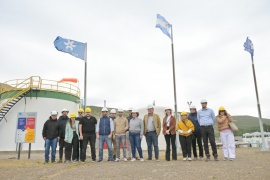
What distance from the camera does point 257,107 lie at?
1386cm

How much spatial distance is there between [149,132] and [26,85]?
13.4 metres

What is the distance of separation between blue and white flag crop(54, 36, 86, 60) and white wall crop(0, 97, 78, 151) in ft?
22.3

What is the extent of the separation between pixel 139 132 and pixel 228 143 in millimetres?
2850

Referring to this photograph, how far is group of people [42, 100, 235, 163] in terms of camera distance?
8.12m

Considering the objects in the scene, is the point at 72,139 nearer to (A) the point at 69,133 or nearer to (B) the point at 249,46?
(A) the point at 69,133

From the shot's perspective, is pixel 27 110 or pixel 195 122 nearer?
pixel 195 122

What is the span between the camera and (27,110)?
18688 mm

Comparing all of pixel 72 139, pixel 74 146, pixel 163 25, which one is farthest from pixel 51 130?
pixel 163 25

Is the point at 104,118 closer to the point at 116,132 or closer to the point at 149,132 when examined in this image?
the point at 116,132

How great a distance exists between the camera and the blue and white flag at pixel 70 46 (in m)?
13.4

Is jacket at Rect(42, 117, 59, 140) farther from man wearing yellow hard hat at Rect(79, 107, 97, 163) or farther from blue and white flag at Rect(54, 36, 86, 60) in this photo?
blue and white flag at Rect(54, 36, 86, 60)

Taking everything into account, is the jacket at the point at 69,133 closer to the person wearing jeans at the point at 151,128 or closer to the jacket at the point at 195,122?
the person wearing jeans at the point at 151,128

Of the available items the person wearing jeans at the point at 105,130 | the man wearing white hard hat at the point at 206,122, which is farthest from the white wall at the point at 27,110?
the man wearing white hard hat at the point at 206,122

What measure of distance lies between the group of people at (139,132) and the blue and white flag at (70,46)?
518 cm
